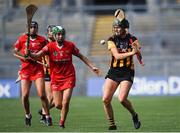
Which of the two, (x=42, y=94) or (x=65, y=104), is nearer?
(x=65, y=104)

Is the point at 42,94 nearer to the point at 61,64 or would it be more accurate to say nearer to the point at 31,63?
the point at 31,63

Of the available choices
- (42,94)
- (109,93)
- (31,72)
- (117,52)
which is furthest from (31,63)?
(117,52)

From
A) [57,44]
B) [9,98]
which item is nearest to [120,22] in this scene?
[57,44]

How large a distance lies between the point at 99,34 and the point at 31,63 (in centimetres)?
2230

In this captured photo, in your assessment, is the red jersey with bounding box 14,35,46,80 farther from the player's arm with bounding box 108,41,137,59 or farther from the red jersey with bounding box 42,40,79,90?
the player's arm with bounding box 108,41,137,59

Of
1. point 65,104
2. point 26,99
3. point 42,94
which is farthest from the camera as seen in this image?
point 42,94

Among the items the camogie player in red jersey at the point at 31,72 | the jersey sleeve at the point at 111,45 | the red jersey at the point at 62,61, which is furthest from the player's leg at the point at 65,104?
the jersey sleeve at the point at 111,45

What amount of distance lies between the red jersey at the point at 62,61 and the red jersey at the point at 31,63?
1.19 m

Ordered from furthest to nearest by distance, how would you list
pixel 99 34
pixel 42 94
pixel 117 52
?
1. pixel 99 34
2. pixel 42 94
3. pixel 117 52

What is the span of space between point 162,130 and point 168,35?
78.3 ft

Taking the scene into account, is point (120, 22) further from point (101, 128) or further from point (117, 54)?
point (101, 128)

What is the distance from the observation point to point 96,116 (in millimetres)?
22656

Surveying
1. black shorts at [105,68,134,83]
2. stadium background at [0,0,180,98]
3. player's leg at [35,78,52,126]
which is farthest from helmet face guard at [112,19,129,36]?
stadium background at [0,0,180,98]

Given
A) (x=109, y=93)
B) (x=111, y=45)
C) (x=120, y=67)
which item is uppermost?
(x=111, y=45)
